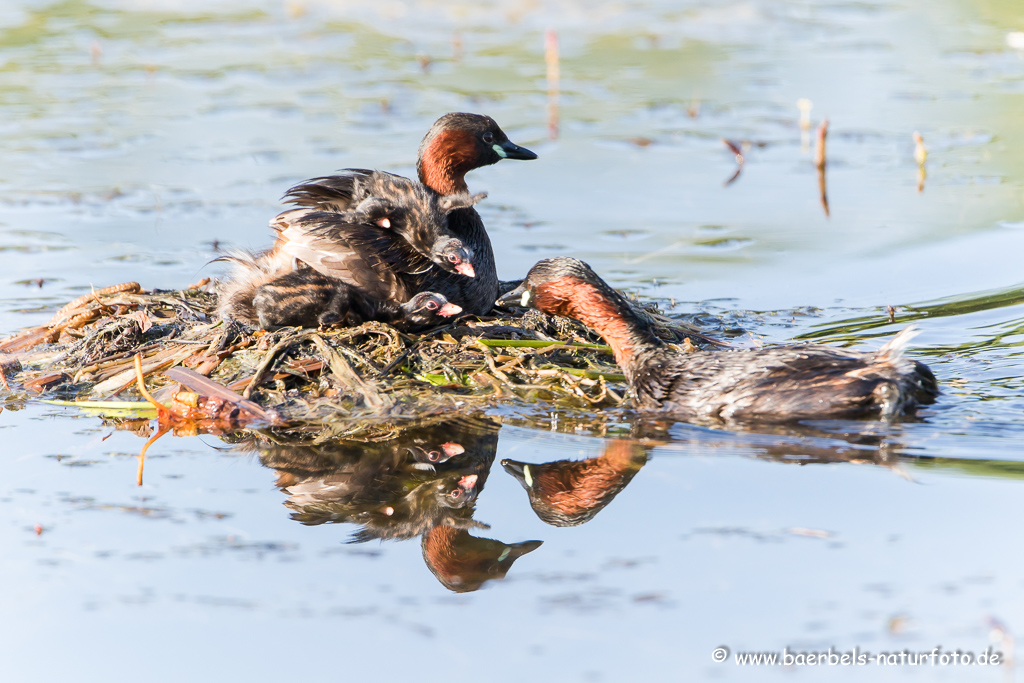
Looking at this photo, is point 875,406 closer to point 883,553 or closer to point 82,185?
point 883,553

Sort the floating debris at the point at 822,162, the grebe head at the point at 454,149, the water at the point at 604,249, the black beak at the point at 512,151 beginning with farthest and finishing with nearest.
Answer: the floating debris at the point at 822,162, the black beak at the point at 512,151, the grebe head at the point at 454,149, the water at the point at 604,249

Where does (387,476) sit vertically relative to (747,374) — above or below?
below

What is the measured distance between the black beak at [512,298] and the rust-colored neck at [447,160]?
0.66 metres

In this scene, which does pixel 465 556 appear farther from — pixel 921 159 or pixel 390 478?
pixel 921 159

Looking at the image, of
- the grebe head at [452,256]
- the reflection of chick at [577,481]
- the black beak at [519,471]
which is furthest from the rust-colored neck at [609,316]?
the black beak at [519,471]

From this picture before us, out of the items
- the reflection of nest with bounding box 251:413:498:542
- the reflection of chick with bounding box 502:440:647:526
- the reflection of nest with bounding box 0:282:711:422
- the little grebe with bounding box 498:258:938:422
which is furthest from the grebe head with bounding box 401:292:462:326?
the reflection of chick with bounding box 502:440:647:526

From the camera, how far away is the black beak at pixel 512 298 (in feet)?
19.2

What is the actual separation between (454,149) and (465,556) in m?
3.17

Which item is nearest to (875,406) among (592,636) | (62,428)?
(592,636)

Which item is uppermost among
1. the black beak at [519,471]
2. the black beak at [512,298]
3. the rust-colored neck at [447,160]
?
the rust-colored neck at [447,160]

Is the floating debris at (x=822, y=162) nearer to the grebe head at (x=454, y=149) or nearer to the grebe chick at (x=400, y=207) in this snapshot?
the grebe head at (x=454, y=149)

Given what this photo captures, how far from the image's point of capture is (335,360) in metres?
5.48

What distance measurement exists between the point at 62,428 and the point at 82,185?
4.54 metres

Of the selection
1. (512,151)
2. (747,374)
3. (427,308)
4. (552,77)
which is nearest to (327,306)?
(427,308)
